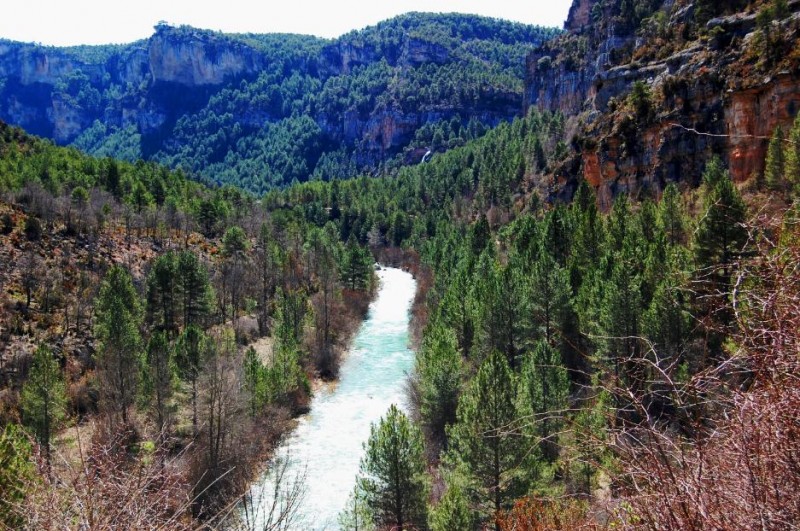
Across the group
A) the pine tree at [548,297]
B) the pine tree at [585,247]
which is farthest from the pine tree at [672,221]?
the pine tree at [548,297]

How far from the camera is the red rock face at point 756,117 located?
45719 millimetres

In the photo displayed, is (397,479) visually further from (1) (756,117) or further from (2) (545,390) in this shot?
(1) (756,117)

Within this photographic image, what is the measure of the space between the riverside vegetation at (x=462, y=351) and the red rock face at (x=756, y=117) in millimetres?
1445

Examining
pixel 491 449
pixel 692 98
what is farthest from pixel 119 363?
pixel 692 98

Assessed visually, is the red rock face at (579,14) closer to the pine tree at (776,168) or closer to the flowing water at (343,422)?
the flowing water at (343,422)

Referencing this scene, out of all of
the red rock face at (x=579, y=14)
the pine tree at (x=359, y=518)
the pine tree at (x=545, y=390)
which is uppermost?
the red rock face at (x=579, y=14)

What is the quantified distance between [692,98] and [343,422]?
4670cm

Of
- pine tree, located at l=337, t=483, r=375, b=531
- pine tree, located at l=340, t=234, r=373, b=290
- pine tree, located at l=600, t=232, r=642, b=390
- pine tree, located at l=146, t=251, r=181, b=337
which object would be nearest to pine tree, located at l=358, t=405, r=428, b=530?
pine tree, located at l=337, t=483, r=375, b=531

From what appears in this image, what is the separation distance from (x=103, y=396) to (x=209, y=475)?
12.0m

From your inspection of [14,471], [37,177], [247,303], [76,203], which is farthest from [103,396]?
[37,177]

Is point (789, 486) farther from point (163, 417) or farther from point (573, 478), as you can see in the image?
point (163, 417)

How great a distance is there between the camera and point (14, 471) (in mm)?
19141

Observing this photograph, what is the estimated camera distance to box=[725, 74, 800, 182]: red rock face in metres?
45.7

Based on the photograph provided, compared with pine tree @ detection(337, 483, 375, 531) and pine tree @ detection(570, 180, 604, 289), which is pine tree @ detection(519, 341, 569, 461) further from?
pine tree @ detection(570, 180, 604, 289)
